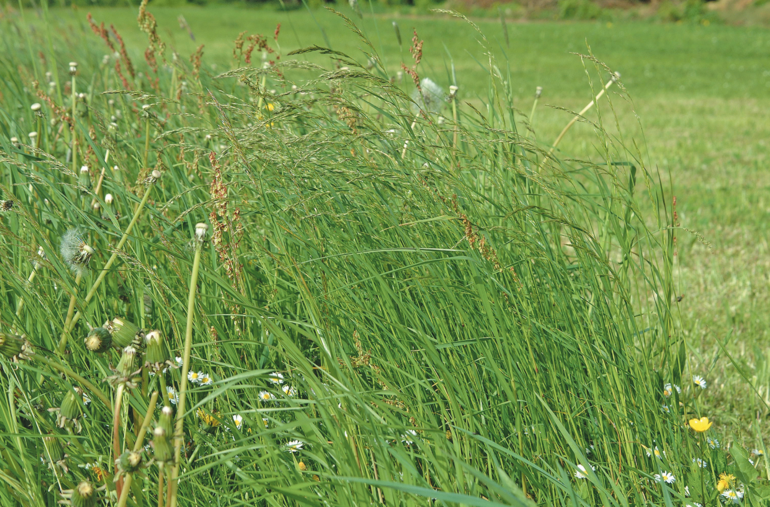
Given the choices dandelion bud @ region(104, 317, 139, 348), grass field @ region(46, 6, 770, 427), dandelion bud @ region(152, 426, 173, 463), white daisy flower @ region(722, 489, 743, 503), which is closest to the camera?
dandelion bud @ region(152, 426, 173, 463)

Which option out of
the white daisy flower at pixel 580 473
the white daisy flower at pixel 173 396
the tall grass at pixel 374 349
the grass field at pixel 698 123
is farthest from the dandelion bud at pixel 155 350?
the grass field at pixel 698 123

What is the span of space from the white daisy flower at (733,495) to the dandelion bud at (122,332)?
3.80 feet

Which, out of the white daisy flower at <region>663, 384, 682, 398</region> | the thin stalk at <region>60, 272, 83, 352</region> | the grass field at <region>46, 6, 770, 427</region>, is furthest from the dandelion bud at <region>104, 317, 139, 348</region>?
the white daisy flower at <region>663, 384, 682, 398</region>

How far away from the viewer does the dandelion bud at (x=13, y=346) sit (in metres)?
0.92

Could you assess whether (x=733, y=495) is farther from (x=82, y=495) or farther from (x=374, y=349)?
(x=82, y=495)

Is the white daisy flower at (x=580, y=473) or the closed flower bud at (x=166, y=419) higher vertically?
the closed flower bud at (x=166, y=419)

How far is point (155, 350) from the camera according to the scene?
90 centimetres

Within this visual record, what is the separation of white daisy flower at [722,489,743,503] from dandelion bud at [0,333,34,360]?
1.29 meters

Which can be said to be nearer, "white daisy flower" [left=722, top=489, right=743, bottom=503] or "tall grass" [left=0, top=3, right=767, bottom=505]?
"tall grass" [left=0, top=3, right=767, bottom=505]

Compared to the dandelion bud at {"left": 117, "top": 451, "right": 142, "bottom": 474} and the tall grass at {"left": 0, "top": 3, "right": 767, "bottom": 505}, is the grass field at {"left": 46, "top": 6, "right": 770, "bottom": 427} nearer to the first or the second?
the tall grass at {"left": 0, "top": 3, "right": 767, "bottom": 505}

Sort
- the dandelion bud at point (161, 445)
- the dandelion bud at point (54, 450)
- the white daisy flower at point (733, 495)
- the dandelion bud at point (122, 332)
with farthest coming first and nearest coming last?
the white daisy flower at point (733, 495)
the dandelion bud at point (54, 450)
the dandelion bud at point (122, 332)
the dandelion bud at point (161, 445)

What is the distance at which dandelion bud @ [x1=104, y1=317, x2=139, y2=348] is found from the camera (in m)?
0.95

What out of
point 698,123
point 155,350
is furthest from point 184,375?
point 698,123

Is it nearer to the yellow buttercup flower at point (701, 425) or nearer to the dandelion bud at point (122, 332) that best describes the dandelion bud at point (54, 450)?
the dandelion bud at point (122, 332)
